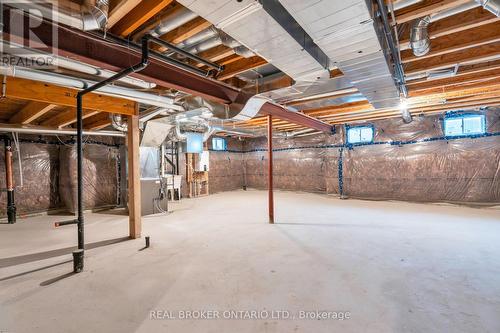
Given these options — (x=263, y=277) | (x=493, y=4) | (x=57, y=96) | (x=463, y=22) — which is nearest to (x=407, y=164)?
(x=463, y=22)

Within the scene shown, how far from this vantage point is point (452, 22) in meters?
1.98

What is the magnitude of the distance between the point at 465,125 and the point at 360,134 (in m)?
2.20

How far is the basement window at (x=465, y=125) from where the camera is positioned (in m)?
5.18

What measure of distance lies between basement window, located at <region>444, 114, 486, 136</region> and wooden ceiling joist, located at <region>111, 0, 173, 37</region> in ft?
21.1

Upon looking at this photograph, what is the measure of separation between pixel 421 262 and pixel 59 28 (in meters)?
3.71

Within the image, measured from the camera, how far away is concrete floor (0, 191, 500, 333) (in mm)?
1530

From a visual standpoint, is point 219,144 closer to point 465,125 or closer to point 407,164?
point 407,164

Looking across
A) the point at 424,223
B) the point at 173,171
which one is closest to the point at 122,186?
the point at 173,171

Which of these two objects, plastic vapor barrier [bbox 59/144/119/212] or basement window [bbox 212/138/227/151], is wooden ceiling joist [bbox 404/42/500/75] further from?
basement window [bbox 212/138/227/151]

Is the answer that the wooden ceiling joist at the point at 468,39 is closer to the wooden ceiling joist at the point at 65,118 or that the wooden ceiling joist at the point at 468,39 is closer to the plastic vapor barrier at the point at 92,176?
the wooden ceiling joist at the point at 65,118

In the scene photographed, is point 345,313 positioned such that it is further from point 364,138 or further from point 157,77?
point 364,138
